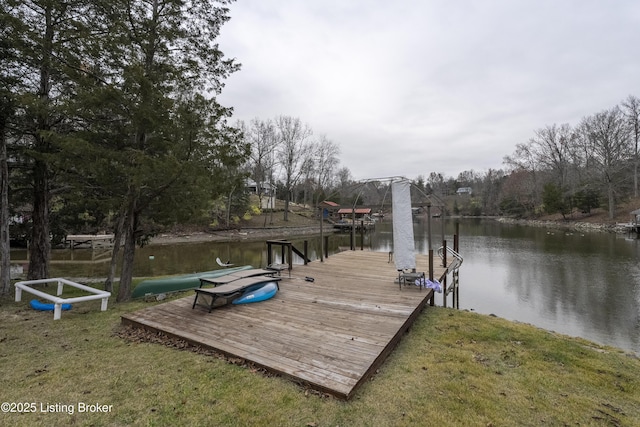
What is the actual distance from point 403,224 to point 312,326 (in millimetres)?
3349

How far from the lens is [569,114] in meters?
38.6

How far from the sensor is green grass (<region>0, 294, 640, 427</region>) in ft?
8.02

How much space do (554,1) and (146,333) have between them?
15.7 metres

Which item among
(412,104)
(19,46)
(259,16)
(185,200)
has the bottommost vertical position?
(185,200)

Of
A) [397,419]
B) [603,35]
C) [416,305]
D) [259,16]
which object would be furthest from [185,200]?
[603,35]

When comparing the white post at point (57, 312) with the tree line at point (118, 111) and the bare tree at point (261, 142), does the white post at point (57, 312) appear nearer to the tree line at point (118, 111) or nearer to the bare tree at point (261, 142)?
the tree line at point (118, 111)

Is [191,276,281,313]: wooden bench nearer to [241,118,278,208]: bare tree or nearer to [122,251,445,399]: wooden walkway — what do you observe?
[122,251,445,399]: wooden walkway

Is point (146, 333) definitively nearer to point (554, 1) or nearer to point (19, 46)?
point (19, 46)

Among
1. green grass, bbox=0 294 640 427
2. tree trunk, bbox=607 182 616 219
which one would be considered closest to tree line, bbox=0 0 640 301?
green grass, bbox=0 294 640 427

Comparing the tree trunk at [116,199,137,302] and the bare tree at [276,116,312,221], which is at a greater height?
the bare tree at [276,116,312,221]

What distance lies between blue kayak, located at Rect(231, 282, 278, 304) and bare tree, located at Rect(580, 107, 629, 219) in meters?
42.6

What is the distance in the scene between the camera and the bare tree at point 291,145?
118 ft

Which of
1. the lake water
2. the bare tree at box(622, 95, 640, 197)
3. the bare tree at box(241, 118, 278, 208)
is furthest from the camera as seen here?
the bare tree at box(241, 118, 278, 208)

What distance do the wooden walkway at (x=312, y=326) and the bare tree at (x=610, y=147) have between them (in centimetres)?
4136
